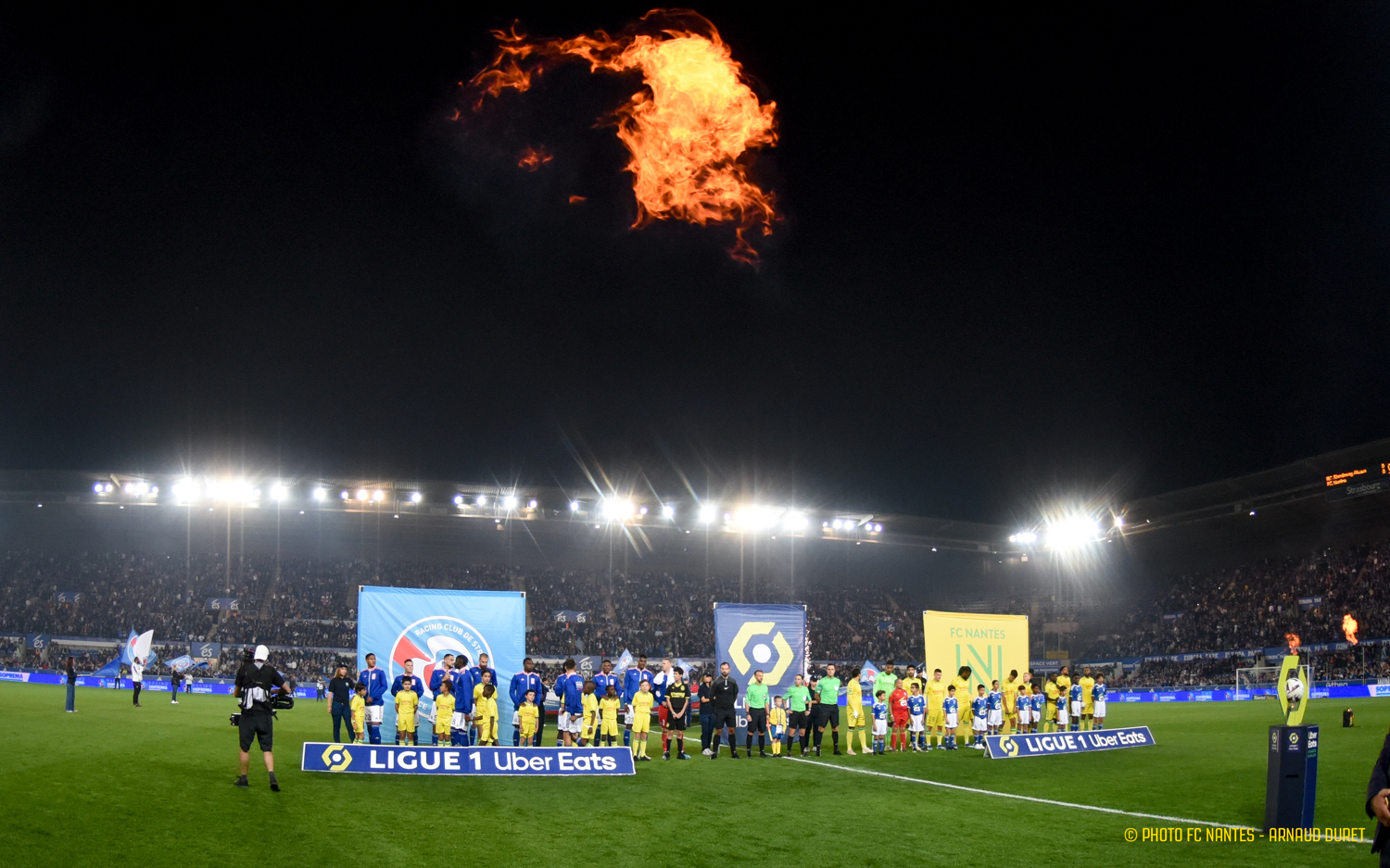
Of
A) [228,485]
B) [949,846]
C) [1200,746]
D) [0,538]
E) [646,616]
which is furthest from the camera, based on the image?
[646,616]

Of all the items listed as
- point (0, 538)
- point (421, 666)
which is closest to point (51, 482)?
point (0, 538)

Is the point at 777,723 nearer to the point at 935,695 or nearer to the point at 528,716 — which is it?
the point at 935,695

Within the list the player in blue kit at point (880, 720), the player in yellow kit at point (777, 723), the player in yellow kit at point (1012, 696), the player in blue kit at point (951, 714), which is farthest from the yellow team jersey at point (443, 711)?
the player in yellow kit at point (1012, 696)

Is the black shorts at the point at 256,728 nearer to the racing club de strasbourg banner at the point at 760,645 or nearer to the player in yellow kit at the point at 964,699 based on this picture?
the racing club de strasbourg banner at the point at 760,645

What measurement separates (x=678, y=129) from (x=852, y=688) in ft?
39.3

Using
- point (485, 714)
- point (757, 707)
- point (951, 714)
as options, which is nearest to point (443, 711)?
point (485, 714)

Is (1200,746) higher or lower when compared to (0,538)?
lower

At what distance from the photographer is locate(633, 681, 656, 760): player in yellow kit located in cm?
1750

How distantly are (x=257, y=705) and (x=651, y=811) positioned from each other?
5.39 metres

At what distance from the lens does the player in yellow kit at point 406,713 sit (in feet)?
56.4

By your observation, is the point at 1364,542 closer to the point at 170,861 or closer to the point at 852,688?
the point at 852,688

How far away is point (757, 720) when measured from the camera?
63.3 ft

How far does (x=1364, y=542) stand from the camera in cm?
4600

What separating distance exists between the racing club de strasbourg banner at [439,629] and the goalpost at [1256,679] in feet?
114
